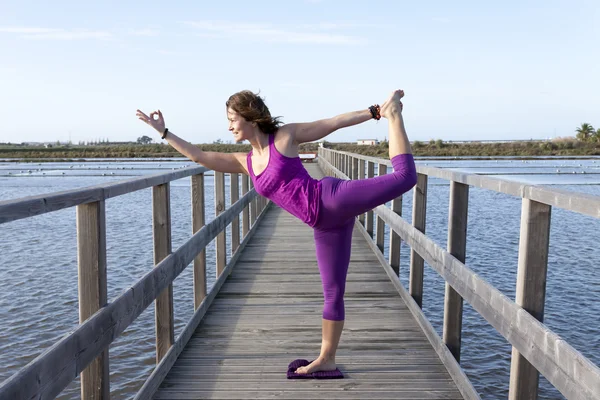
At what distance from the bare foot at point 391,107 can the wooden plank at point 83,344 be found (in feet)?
4.94

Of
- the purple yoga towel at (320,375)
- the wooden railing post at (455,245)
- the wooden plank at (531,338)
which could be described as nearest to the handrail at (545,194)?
the wooden railing post at (455,245)

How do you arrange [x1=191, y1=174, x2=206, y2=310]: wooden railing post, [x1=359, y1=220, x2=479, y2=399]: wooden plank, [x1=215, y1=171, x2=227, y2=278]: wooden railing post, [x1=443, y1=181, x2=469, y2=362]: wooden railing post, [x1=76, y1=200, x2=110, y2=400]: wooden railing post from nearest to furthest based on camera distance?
1. [x1=76, y1=200, x2=110, y2=400]: wooden railing post
2. [x1=359, y1=220, x2=479, y2=399]: wooden plank
3. [x1=443, y1=181, x2=469, y2=362]: wooden railing post
4. [x1=191, y1=174, x2=206, y2=310]: wooden railing post
5. [x1=215, y1=171, x2=227, y2=278]: wooden railing post

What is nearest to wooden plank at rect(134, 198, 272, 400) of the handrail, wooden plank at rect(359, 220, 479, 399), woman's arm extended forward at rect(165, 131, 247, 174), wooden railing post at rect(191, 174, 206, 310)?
wooden railing post at rect(191, 174, 206, 310)

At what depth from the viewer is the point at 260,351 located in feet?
13.8

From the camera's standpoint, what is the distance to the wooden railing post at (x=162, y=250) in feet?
12.1

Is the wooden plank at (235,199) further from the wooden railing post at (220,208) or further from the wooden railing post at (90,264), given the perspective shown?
the wooden railing post at (90,264)

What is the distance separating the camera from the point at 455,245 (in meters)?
3.55

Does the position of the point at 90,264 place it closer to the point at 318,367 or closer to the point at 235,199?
the point at 318,367

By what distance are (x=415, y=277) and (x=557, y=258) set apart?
817 cm

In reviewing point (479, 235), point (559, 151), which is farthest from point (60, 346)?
point (559, 151)

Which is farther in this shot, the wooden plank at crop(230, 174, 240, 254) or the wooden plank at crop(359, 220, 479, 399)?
the wooden plank at crop(230, 174, 240, 254)

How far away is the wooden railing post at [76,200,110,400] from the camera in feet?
8.37

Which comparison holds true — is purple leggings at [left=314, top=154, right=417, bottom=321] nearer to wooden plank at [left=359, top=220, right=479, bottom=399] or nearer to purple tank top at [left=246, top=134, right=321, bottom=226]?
purple tank top at [left=246, top=134, right=321, bottom=226]

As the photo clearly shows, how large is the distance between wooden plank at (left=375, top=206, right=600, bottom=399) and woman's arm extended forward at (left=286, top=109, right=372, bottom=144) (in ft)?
3.09
